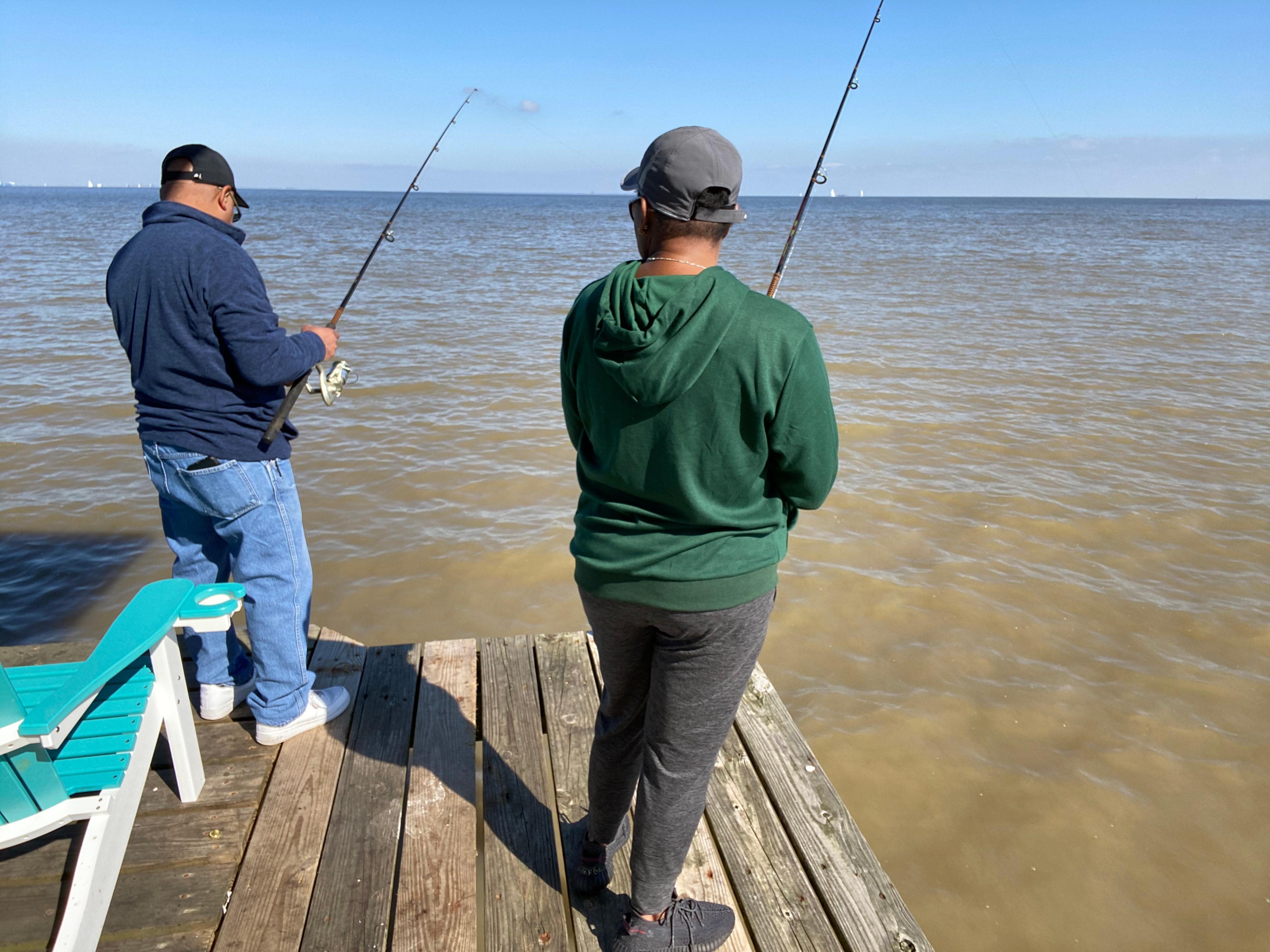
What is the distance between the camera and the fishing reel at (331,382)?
125 inches

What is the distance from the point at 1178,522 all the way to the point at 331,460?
650cm

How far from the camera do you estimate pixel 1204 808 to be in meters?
3.45

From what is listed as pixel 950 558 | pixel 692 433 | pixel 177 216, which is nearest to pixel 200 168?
pixel 177 216

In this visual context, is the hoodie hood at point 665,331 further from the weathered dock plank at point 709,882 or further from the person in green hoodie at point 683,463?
the weathered dock plank at point 709,882

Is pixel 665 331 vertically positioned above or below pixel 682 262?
below

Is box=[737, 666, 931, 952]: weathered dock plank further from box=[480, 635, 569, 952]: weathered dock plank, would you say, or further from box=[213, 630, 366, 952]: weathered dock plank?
box=[213, 630, 366, 952]: weathered dock plank

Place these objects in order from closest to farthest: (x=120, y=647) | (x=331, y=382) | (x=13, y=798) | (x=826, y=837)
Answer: (x=13, y=798) → (x=120, y=647) → (x=826, y=837) → (x=331, y=382)

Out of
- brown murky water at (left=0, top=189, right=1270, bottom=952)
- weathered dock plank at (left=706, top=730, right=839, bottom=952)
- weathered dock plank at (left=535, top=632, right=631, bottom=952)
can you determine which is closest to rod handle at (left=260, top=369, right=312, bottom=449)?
weathered dock plank at (left=535, top=632, right=631, bottom=952)

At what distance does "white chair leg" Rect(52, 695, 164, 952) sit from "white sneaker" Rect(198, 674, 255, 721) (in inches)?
27.4

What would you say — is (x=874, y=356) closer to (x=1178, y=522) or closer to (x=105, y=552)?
(x=1178, y=522)

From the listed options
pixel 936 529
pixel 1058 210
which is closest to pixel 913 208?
pixel 1058 210

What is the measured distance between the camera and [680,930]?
2059 millimetres

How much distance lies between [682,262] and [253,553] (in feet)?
6.14

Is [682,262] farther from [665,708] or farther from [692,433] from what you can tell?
A: [665,708]
